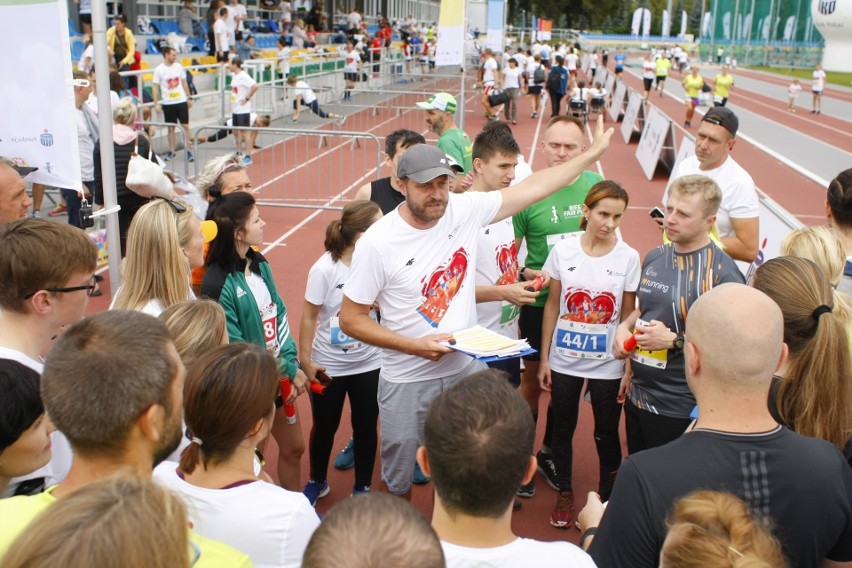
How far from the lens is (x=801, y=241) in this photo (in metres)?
3.59

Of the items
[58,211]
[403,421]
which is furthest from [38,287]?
[58,211]

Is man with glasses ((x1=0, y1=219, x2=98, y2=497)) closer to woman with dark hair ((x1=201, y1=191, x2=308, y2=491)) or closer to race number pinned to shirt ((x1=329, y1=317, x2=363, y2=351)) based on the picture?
woman with dark hair ((x1=201, y1=191, x2=308, y2=491))

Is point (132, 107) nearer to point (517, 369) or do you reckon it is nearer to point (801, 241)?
point (517, 369)

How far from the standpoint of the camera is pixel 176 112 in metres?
15.4

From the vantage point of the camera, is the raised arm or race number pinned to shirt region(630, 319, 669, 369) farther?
race number pinned to shirt region(630, 319, 669, 369)

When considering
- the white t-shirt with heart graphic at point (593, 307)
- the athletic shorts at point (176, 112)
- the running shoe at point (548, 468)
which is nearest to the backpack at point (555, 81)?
the athletic shorts at point (176, 112)

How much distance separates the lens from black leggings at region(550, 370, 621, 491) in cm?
442

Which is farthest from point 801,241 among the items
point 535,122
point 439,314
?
point 535,122

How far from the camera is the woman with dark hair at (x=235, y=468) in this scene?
2219 millimetres

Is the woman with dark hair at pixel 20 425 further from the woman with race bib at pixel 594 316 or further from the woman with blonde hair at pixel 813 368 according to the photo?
the woman with race bib at pixel 594 316

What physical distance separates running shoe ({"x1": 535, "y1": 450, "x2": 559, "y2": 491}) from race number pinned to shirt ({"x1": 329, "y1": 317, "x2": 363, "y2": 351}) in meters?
1.49

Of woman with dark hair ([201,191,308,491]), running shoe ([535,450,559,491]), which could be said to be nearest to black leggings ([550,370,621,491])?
running shoe ([535,450,559,491])

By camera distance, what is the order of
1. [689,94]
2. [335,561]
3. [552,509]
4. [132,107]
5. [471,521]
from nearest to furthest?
[335,561]
[471,521]
[552,509]
[132,107]
[689,94]

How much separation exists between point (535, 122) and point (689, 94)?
5.37m
